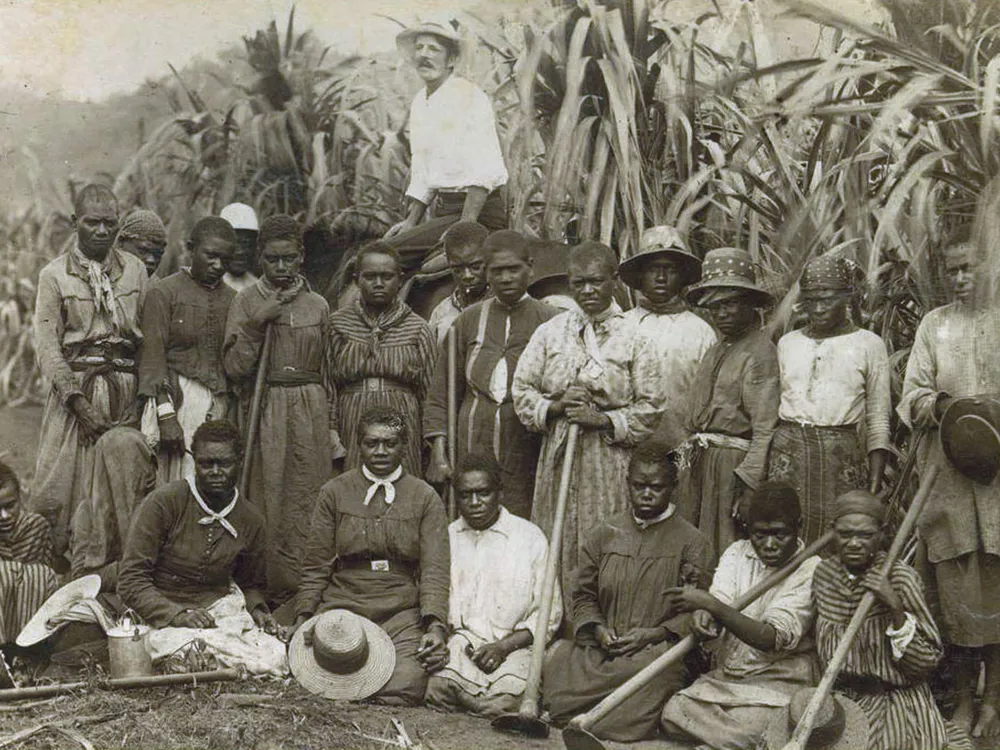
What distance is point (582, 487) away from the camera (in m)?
5.70

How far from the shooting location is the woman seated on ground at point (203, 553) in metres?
5.51

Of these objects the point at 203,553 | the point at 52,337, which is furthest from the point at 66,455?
the point at 203,553

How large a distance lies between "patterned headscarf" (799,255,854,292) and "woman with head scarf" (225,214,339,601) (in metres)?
2.25

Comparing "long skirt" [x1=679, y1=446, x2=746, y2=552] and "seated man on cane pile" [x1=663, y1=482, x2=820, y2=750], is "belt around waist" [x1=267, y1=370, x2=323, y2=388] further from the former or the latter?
"seated man on cane pile" [x1=663, y1=482, x2=820, y2=750]

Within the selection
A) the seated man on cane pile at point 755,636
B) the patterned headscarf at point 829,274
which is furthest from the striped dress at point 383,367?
the patterned headscarf at point 829,274

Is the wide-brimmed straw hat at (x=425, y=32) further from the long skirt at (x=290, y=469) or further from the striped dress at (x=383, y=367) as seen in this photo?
the long skirt at (x=290, y=469)

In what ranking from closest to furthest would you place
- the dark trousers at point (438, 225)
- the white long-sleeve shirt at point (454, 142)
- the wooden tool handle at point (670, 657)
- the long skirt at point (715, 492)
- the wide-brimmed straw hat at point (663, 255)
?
Answer: the wooden tool handle at point (670, 657) → the long skirt at point (715, 492) → the wide-brimmed straw hat at point (663, 255) → the dark trousers at point (438, 225) → the white long-sleeve shirt at point (454, 142)

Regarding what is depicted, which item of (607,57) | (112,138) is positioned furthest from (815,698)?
(112,138)

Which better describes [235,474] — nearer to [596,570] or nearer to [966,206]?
[596,570]

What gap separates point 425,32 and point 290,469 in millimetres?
2519

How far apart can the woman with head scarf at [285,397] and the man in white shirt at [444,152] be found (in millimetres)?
787

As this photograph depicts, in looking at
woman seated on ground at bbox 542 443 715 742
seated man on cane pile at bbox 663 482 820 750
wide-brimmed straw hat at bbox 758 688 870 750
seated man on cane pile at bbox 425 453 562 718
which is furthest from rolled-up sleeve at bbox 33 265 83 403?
wide-brimmed straw hat at bbox 758 688 870 750

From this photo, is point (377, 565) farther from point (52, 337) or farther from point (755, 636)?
point (52, 337)

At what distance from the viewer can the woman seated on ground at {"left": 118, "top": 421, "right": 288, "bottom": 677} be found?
551cm
